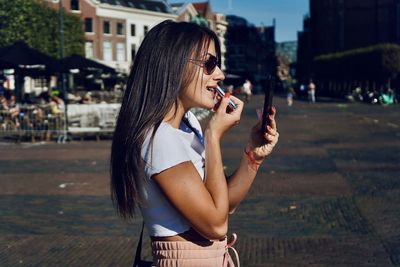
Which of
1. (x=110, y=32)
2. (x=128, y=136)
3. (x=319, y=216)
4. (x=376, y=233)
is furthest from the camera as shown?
(x=110, y=32)

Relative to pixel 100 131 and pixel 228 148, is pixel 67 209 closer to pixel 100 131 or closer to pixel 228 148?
pixel 228 148

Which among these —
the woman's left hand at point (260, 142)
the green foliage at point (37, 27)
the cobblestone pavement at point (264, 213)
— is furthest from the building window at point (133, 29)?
the woman's left hand at point (260, 142)

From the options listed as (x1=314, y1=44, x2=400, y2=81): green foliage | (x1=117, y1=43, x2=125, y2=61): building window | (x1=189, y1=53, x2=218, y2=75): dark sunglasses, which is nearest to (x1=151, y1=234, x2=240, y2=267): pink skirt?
(x1=189, y1=53, x2=218, y2=75): dark sunglasses

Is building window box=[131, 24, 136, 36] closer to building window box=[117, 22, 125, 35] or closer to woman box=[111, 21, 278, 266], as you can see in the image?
building window box=[117, 22, 125, 35]

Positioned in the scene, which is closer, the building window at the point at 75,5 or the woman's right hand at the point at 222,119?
the woman's right hand at the point at 222,119

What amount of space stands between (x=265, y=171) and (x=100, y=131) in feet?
28.1

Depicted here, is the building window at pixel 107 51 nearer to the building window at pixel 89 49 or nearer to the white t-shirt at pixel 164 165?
the building window at pixel 89 49

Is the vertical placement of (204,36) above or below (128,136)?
above

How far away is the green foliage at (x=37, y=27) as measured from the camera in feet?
146

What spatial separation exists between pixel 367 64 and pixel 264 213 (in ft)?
183

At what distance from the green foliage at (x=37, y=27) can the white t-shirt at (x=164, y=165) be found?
42.6m

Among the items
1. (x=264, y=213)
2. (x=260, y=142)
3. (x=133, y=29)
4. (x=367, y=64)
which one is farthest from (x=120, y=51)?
(x=260, y=142)

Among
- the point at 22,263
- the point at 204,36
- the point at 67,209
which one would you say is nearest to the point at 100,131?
the point at 67,209

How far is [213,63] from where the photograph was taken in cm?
240
